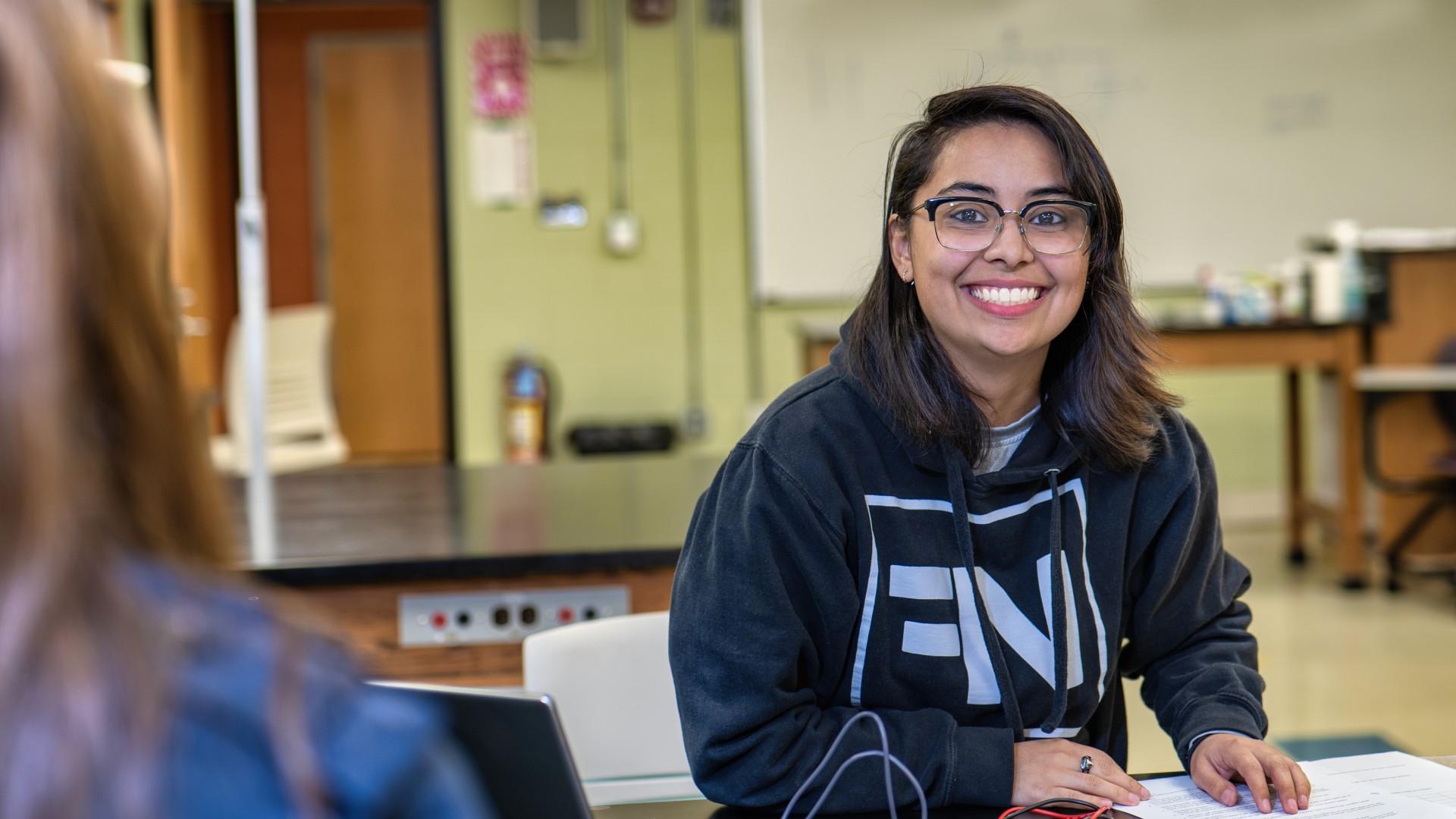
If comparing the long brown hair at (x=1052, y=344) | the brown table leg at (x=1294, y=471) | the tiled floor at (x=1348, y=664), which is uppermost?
the long brown hair at (x=1052, y=344)

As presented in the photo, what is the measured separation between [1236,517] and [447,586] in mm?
4858

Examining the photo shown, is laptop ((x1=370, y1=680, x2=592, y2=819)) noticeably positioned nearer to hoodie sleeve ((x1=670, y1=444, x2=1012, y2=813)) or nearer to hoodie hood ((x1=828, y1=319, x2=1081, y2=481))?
hoodie sleeve ((x1=670, y1=444, x2=1012, y2=813))

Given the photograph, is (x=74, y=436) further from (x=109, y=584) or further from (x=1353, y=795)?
(x=1353, y=795)

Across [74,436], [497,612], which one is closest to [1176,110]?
[497,612]

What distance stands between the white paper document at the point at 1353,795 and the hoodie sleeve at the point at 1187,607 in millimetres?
151

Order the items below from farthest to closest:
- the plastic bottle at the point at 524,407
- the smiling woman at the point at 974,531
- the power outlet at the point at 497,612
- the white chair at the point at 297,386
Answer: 1. the plastic bottle at the point at 524,407
2. the white chair at the point at 297,386
3. the power outlet at the point at 497,612
4. the smiling woman at the point at 974,531

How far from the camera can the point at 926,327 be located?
1.35 metres

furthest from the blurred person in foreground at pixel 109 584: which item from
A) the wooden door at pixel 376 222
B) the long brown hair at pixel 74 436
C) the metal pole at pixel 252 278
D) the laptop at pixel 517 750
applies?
the wooden door at pixel 376 222

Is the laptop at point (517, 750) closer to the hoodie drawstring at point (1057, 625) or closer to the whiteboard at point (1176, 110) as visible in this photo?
the hoodie drawstring at point (1057, 625)

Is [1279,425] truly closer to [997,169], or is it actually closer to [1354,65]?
[1354,65]

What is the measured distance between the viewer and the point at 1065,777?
3.56 ft

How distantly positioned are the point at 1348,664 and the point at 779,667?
3153mm

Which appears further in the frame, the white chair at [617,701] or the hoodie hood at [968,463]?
the white chair at [617,701]

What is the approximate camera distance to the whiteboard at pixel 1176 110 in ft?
18.9
